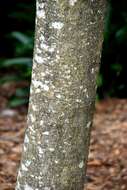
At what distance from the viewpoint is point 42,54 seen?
214 cm

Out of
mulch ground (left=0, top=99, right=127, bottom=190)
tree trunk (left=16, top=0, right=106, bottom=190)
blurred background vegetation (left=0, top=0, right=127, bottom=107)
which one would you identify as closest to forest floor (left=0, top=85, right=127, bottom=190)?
mulch ground (left=0, top=99, right=127, bottom=190)

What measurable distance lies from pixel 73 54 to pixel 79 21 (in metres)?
0.14

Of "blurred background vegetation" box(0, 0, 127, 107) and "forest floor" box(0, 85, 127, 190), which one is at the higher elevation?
"blurred background vegetation" box(0, 0, 127, 107)

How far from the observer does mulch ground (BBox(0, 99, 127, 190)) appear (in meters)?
3.75

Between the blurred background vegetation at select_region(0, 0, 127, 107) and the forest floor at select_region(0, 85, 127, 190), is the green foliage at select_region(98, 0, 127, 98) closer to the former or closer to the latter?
the blurred background vegetation at select_region(0, 0, 127, 107)

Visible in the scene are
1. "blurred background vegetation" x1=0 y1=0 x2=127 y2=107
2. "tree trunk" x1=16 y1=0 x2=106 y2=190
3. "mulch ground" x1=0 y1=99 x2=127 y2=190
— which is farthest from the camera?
"blurred background vegetation" x1=0 y1=0 x2=127 y2=107

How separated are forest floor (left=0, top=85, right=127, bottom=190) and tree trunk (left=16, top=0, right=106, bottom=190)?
1.25m

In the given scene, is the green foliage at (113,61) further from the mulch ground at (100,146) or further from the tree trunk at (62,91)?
the tree trunk at (62,91)

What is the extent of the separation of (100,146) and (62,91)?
2422 mm

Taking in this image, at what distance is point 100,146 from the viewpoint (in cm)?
450

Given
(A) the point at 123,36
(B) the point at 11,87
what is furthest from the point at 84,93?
(B) the point at 11,87

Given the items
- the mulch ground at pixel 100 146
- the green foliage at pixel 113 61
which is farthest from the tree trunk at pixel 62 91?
the green foliage at pixel 113 61

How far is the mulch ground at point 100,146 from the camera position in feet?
12.3

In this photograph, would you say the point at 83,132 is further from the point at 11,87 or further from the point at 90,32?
the point at 11,87
